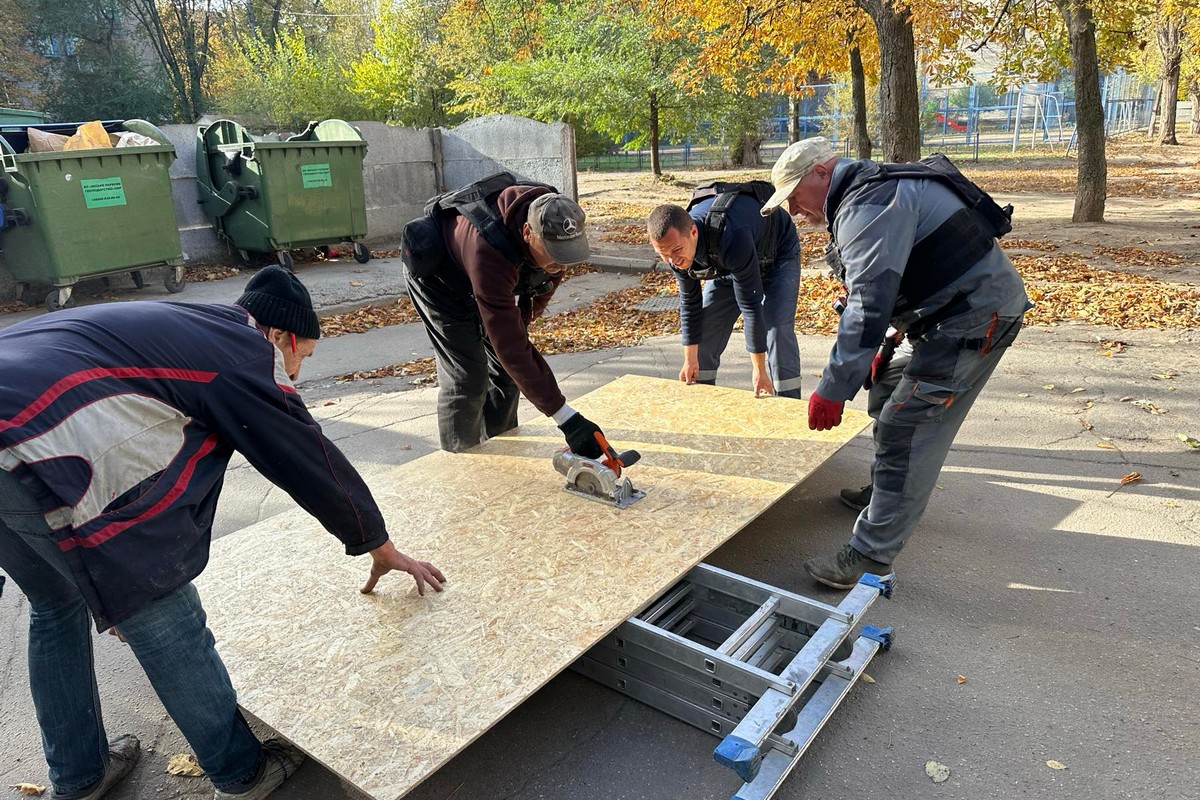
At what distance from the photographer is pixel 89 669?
2.54 metres

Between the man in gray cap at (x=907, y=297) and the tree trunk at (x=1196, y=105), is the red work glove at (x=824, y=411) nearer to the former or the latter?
the man in gray cap at (x=907, y=297)

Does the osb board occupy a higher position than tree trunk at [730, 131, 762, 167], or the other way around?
tree trunk at [730, 131, 762, 167]

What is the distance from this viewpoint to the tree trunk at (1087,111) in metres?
12.0

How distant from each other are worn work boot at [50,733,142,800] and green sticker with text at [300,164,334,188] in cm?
954

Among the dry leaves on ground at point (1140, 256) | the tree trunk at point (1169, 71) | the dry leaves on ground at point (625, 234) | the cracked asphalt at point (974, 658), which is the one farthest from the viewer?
the tree trunk at point (1169, 71)

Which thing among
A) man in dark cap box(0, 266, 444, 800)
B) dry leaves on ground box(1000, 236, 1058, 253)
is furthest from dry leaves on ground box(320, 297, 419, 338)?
dry leaves on ground box(1000, 236, 1058, 253)

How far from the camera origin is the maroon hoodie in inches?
138

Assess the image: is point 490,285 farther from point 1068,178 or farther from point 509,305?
point 1068,178

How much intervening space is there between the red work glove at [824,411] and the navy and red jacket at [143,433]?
6.23ft

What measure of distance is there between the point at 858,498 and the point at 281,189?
366 inches

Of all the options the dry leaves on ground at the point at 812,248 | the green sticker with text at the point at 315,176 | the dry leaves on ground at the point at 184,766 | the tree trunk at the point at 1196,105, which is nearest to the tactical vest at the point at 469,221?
the dry leaves on ground at the point at 184,766

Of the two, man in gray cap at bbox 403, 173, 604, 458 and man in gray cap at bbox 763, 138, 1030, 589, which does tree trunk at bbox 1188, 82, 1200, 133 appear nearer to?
man in gray cap at bbox 763, 138, 1030, 589

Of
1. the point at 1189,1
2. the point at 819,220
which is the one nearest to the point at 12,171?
the point at 819,220

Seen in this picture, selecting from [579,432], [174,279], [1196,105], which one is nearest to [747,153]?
[1196,105]
